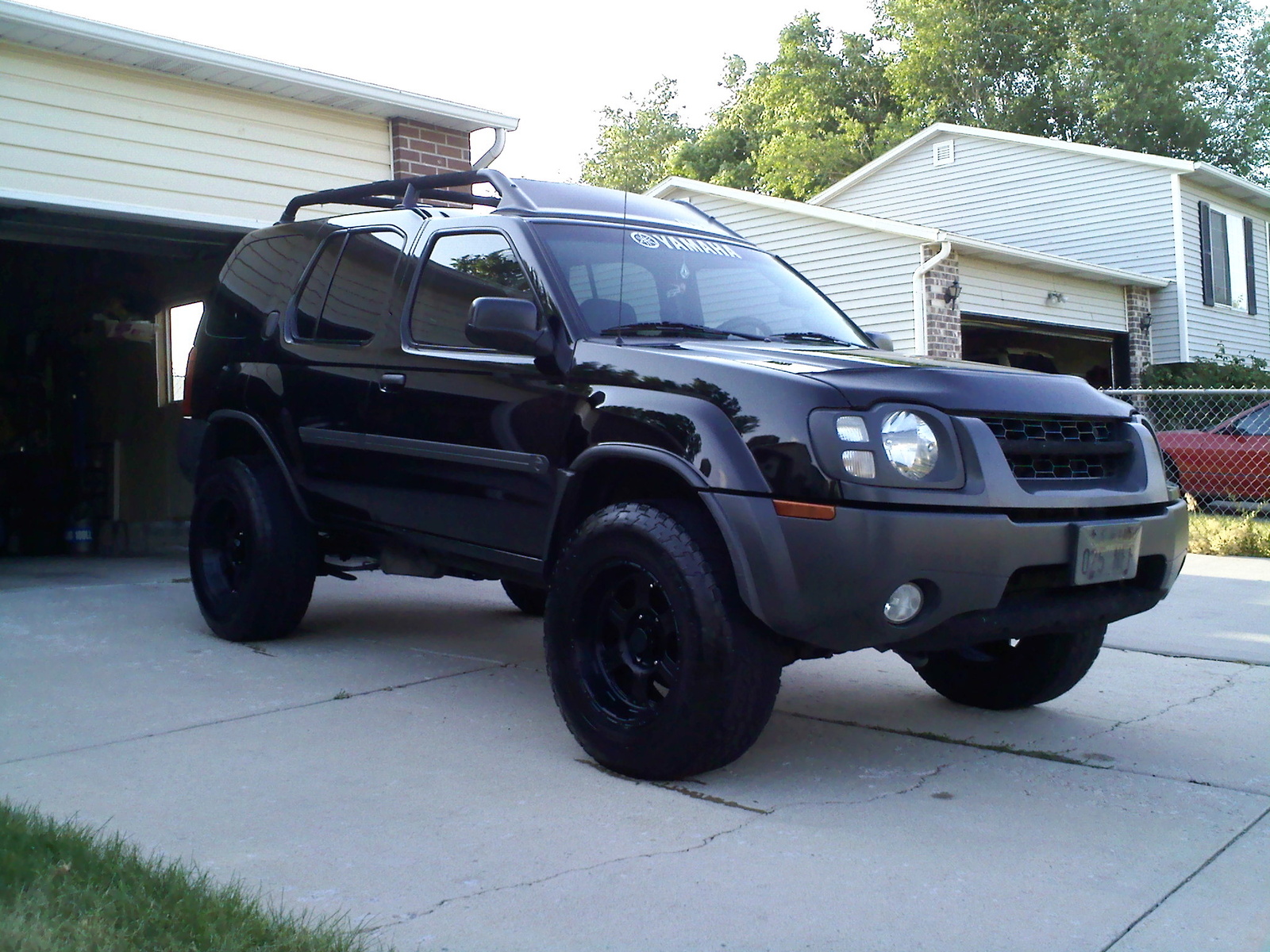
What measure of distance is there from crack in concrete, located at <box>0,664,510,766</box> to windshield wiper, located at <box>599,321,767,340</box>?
1942 millimetres

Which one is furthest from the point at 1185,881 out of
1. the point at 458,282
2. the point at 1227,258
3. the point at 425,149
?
the point at 1227,258

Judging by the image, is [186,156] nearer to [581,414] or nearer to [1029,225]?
[581,414]

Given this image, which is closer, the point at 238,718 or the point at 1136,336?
the point at 238,718

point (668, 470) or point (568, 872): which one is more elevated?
point (668, 470)

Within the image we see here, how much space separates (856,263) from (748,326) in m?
14.1

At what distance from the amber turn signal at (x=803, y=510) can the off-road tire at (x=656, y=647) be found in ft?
0.99

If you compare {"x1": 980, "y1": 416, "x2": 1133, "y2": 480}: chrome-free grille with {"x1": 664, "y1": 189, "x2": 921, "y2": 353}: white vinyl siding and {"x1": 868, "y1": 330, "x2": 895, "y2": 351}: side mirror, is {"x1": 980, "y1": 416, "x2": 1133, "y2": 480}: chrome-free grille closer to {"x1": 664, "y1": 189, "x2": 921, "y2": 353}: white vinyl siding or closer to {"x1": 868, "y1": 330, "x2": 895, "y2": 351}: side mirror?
{"x1": 868, "y1": 330, "x2": 895, "y2": 351}: side mirror

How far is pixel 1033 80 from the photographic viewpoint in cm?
3722

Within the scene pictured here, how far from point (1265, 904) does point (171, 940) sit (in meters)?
2.61

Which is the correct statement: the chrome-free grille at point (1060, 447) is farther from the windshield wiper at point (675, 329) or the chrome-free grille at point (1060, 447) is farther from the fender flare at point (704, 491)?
the windshield wiper at point (675, 329)

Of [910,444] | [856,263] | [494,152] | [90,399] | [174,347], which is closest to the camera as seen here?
[910,444]

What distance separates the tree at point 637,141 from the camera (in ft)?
185

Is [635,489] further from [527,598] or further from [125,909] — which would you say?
[527,598]

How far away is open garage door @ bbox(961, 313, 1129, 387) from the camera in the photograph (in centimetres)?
2150
